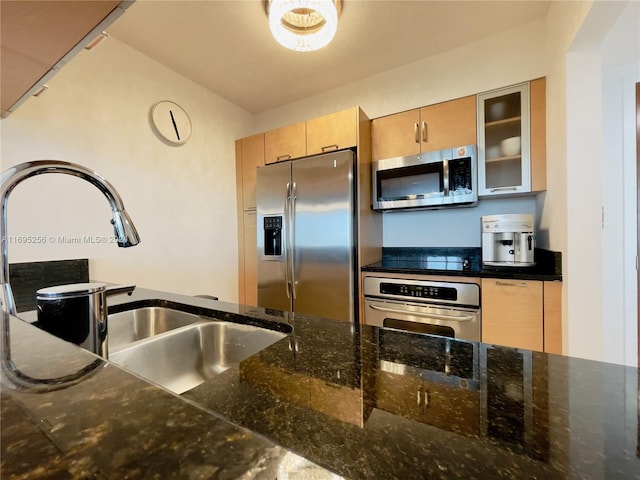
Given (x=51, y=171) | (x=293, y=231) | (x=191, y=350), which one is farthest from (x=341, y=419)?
(x=293, y=231)

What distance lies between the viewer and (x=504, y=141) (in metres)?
1.88

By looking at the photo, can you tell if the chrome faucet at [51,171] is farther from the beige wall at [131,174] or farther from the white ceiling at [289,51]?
the white ceiling at [289,51]

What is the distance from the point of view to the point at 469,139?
1.94m

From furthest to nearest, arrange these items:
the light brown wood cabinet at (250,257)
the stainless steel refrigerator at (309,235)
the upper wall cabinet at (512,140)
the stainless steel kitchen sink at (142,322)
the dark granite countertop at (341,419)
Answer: the light brown wood cabinet at (250,257) < the stainless steel refrigerator at (309,235) < the upper wall cabinet at (512,140) < the stainless steel kitchen sink at (142,322) < the dark granite countertop at (341,419)

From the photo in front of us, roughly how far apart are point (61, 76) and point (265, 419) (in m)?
2.27

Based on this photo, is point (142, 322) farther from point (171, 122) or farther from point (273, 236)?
point (171, 122)

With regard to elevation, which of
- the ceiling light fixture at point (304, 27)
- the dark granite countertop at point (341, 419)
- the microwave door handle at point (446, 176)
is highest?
the ceiling light fixture at point (304, 27)

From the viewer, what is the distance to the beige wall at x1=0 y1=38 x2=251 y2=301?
1530mm

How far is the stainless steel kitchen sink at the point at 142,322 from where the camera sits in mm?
960

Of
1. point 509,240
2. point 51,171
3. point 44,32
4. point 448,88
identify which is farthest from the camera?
point 448,88

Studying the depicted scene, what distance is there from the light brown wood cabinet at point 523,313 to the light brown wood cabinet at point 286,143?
1711 millimetres

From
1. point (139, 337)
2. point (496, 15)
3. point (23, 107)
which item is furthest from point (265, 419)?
point (496, 15)

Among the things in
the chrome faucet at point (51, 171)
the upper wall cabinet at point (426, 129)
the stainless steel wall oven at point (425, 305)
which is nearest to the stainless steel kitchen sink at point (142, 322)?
the chrome faucet at point (51, 171)

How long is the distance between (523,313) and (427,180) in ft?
3.52
